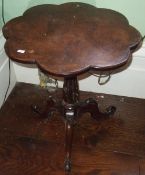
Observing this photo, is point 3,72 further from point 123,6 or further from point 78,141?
point 123,6

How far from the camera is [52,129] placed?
1367mm

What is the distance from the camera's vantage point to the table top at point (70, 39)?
0.87m

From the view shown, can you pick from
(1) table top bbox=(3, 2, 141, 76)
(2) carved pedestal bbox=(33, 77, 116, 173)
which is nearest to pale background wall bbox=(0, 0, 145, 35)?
(1) table top bbox=(3, 2, 141, 76)

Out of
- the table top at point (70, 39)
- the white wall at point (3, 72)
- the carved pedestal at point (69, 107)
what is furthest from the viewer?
the white wall at point (3, 72)

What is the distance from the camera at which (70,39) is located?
0.95m

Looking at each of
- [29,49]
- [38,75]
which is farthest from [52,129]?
[29,49]

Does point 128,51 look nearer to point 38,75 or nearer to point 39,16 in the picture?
point 39,16

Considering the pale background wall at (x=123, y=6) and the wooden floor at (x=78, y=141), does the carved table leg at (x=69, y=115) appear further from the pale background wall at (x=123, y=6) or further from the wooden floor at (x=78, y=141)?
the pale background wall at (x=123, y=6)

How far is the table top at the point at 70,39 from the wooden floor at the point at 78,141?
1.75 feet

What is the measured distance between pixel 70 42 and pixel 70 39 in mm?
19

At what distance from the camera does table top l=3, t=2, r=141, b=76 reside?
87 centimetres

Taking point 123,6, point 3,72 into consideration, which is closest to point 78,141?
point 3,72

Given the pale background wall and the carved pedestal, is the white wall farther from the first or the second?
the carved pedestal

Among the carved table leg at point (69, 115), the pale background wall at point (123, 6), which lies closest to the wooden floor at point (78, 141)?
the carved table leg at point (69, 115)
